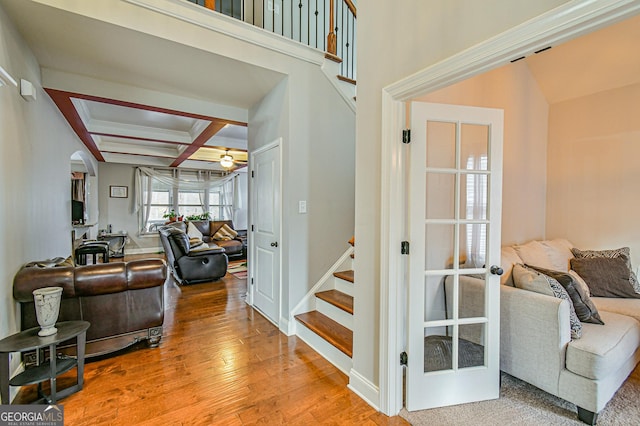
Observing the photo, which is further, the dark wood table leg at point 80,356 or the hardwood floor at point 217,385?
the dark wood table leg at point 80,356

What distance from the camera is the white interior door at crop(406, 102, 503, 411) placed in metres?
1.83

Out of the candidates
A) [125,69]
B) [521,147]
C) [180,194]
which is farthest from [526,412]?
[180,194]

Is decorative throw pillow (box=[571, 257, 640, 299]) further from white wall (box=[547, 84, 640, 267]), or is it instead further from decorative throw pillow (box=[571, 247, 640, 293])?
white wall (box=[547, 84, 640, 267])

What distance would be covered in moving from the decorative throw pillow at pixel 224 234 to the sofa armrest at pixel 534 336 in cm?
638

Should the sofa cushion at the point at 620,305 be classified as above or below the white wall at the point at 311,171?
below

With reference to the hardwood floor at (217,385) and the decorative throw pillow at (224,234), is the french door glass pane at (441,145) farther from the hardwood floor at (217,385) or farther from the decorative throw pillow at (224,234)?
the decorative throw pillow at (224,234)

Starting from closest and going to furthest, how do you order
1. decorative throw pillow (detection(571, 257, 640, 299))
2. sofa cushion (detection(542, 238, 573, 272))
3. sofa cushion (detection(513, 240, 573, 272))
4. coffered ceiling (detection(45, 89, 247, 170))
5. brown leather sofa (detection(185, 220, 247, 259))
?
decorative throw pillow (detection(571, 257, 640, 299)) → sofa cushion (detection(513, 240, 573, 272)) → sofa cushion (detection(542, 238, 573, 272)) → coffered ceiling (detection(45, 89, 247, 170)) → brown leather sofa (detection(185, 220, 247, 259))

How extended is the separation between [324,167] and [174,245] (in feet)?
10.3

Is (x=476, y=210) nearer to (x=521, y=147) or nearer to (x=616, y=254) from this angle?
(x=521, y=147)

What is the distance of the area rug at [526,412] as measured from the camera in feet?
5.69

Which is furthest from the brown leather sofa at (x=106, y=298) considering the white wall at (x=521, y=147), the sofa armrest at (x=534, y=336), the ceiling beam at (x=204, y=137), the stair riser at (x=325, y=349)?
the white wall at (x=521, y=147)

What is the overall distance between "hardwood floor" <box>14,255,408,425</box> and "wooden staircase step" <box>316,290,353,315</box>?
18.6 inches

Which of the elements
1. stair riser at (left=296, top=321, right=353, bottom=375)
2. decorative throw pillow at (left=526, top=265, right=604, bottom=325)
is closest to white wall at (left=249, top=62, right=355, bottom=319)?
stair riser at (left=296, top=321, right=353, bottom=375)

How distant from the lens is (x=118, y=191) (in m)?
7.92
